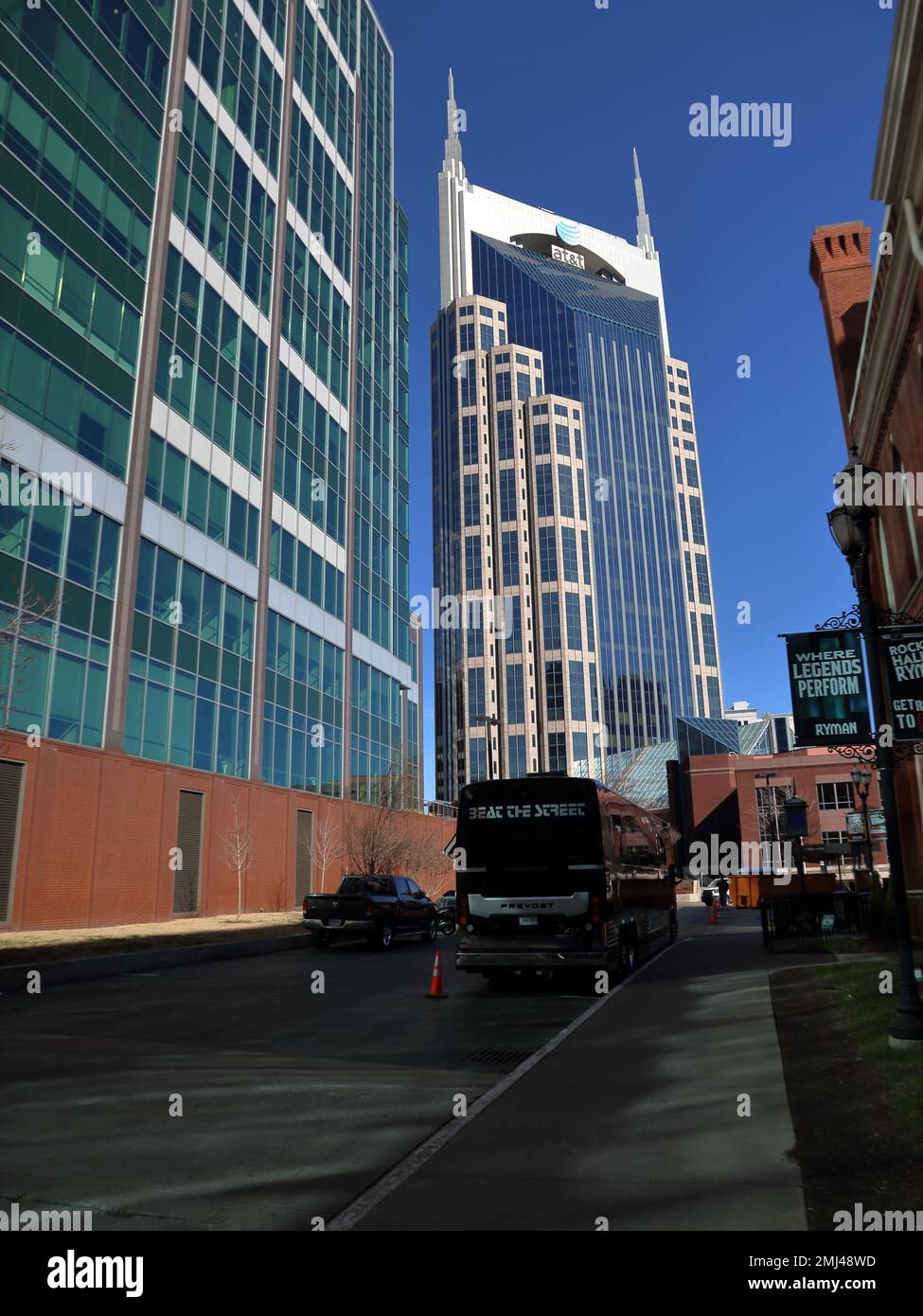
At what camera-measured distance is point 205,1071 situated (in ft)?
26.6

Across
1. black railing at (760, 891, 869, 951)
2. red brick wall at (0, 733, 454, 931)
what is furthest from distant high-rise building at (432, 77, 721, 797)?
black railing at (760, 891, 869, 951)

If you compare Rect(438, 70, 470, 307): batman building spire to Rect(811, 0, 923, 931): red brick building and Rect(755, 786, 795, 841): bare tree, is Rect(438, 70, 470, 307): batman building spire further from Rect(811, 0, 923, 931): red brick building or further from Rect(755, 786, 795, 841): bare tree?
Rect(811, 0, 923, 931): red brick building

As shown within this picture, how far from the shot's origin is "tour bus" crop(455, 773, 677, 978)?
1344 cm

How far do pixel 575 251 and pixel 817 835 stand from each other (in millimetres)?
132710

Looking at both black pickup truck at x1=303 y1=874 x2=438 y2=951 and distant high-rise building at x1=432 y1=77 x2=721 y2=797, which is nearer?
black pickup truck at x1=303 y1=874 x2=438 y2=951

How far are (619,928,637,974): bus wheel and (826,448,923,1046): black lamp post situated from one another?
19.8 ft

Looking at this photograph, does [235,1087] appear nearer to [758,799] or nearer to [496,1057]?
[496,1057]

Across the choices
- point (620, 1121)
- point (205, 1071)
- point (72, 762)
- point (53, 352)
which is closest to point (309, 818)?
point (72, 762)

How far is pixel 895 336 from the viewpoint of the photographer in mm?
15953

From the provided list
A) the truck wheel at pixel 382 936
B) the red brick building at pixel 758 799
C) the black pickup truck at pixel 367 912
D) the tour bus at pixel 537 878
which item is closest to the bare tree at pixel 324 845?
the black pickup truck at pixel 367 912

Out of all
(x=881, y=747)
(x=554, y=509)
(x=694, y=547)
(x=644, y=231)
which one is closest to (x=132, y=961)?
(x=881, y=747)
